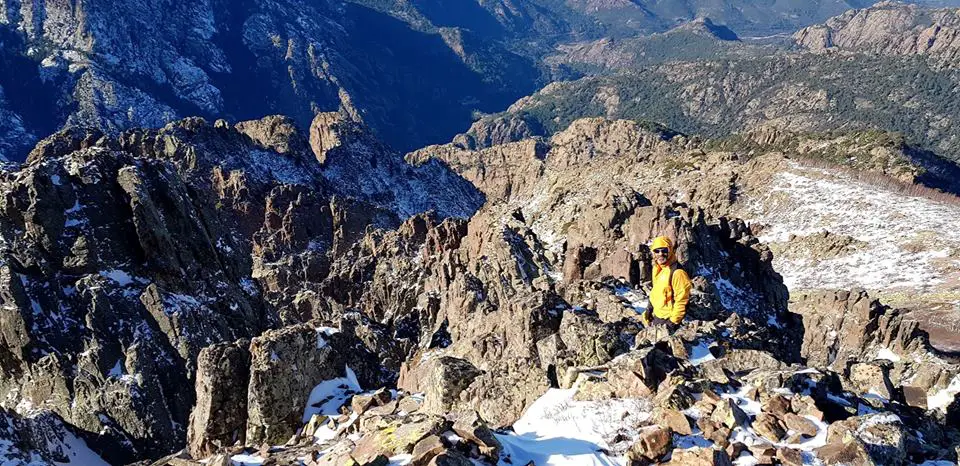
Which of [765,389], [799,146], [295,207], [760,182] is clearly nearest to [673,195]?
[760,182]

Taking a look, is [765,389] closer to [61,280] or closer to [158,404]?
[158,404]

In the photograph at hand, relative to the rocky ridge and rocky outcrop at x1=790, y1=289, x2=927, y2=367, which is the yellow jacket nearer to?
the rocky ridge

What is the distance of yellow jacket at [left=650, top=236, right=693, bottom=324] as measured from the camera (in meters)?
22.1

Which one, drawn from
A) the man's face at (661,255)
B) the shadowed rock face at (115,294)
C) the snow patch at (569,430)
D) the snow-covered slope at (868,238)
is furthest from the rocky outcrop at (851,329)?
the shadowed rock face at (115,294)

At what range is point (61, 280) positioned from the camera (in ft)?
134

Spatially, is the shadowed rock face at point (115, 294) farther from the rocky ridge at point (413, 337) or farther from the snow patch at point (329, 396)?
the snow patch at point (329, 396)

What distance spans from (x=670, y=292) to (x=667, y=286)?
0.22 metres

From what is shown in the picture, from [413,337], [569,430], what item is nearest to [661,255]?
[569,430]

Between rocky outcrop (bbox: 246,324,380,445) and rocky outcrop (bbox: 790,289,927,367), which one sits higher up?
rocky outcrop (bbox: 246,324,380,445)

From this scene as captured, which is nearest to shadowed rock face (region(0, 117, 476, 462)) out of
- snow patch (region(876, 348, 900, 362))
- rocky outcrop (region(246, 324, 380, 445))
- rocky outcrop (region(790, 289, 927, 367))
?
rocky outcrop (region(246, 324, 380, 445))

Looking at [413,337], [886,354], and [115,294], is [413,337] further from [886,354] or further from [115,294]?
[886,354]

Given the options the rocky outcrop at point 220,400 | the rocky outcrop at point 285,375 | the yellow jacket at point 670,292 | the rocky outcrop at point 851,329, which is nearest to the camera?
the yellow jacket at point 670,292

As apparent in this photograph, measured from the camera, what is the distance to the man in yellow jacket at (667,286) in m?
21.4

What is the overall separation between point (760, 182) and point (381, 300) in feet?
168
